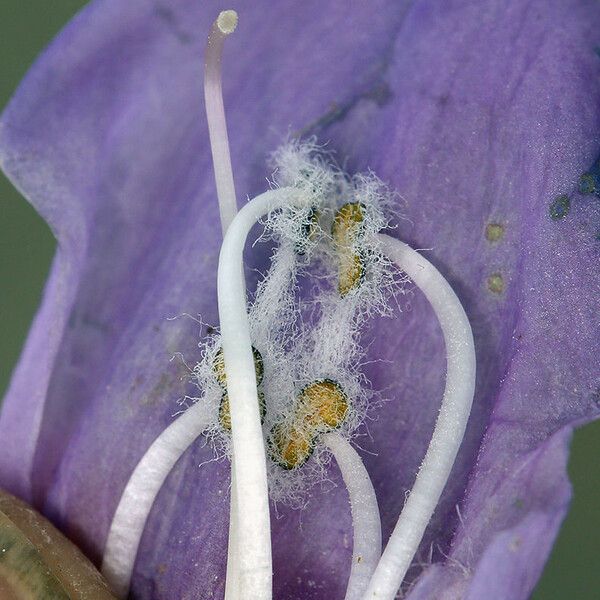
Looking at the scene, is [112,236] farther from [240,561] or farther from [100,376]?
[240,561]

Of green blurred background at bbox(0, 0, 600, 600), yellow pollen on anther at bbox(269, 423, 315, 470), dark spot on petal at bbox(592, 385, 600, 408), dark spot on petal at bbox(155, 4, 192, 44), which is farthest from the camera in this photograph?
green blurred background at bbox(0, 0, 600, 600)

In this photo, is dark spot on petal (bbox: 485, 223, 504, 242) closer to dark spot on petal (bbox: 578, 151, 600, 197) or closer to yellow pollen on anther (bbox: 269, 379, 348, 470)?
dark spot on petal (bbox: 578, 151, 600, 197)

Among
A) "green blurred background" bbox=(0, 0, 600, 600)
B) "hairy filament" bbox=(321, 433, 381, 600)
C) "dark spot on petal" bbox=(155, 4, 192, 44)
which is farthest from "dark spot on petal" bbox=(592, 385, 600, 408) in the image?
"green blurred background" bbox=(0, 0, 600, 600)

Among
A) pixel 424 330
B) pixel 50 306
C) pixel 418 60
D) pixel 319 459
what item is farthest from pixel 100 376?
pixel 418 60

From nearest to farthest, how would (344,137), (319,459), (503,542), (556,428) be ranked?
(503,542) < (556,428) < (319,459) < (344,137)

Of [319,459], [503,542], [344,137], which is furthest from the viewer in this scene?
[344,137]

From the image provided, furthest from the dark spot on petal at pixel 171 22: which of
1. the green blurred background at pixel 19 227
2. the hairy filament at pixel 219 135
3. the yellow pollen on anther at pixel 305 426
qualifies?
the green blurred background at pixel 19 227
